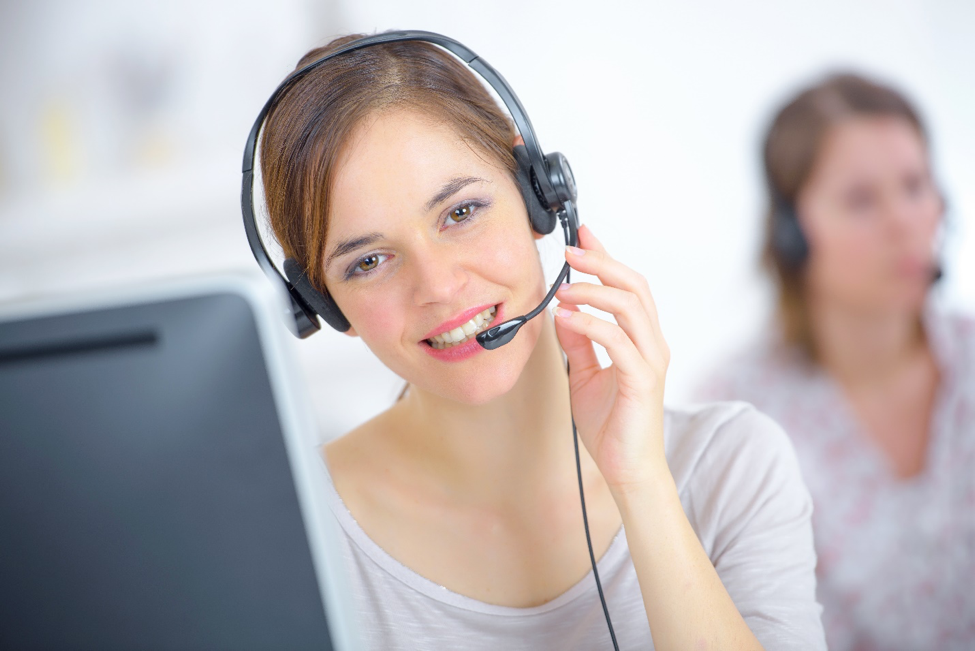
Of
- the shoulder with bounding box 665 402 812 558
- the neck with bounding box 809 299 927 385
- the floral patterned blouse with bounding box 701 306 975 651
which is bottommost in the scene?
the floral patterned blouse with bounding box 701 306 975 651

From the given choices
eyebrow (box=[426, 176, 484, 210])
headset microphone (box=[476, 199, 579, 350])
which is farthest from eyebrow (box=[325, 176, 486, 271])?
headset microphone (box=[476, 199, 579, 350])

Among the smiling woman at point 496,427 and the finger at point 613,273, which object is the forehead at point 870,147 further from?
the finger at point 613,273

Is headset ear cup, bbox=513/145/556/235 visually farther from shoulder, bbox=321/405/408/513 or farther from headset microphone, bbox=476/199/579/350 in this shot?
shoulder, bbox=321/405/408/513

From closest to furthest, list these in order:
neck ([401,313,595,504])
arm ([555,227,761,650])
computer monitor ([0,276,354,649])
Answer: computer monitor ([0,276,354,649])
arm ([555,227,761,650])
neck ([401,313,595,504])

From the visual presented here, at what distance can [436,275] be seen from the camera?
87cm

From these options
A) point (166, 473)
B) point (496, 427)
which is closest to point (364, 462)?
point (496, 427)

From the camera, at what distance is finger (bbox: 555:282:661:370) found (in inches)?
32.2

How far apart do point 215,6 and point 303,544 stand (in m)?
2.30

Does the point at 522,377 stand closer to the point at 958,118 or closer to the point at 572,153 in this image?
the point at 572,153

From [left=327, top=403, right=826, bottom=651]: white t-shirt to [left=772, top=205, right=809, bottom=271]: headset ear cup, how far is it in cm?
136

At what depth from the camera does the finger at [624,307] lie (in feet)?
2.68

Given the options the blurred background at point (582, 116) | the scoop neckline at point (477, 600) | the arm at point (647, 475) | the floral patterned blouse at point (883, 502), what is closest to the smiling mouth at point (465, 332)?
the arm at point (647, 475)

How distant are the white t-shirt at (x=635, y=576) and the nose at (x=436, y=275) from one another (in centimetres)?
36

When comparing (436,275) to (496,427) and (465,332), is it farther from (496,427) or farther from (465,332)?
(496,427)
